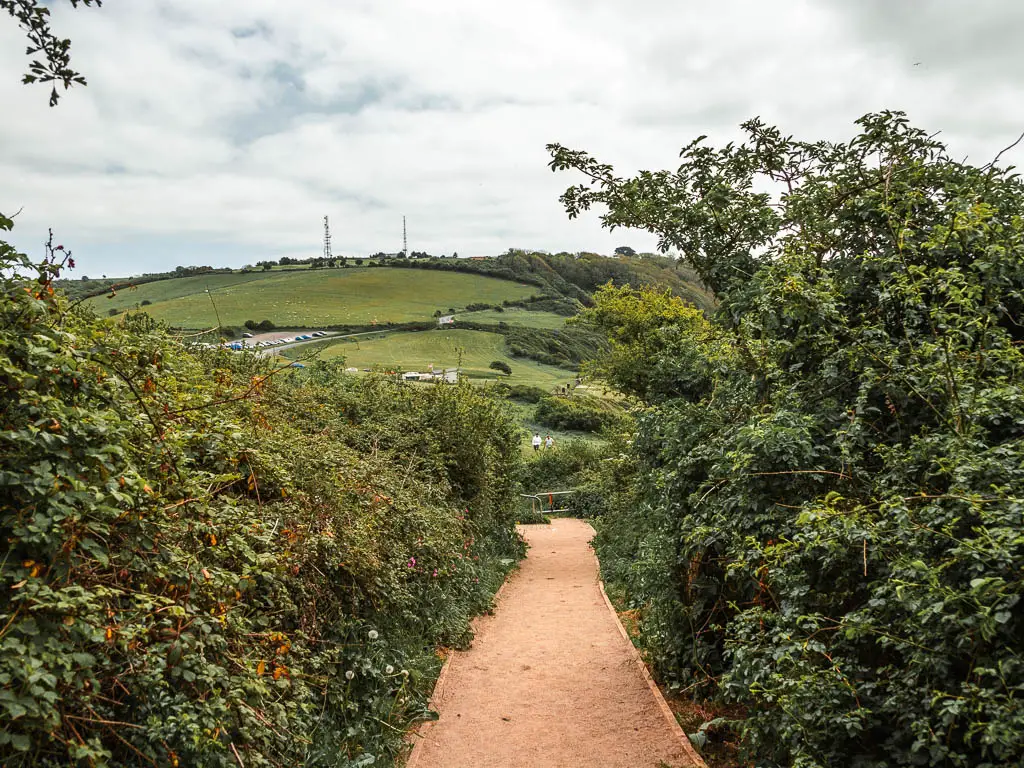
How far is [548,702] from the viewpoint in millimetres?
6746

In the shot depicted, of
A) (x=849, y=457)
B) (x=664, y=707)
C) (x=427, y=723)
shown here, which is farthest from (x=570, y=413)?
(x=849, y=457)

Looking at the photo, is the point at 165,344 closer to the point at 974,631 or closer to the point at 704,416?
the point at 704,416

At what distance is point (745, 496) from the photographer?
14.1 feet

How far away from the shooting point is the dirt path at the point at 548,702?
18.1 feet

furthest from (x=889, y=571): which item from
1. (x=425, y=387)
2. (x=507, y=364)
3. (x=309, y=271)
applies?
(x=309, y=271)

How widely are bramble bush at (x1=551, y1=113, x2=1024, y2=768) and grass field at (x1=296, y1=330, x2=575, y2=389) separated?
17.8 m

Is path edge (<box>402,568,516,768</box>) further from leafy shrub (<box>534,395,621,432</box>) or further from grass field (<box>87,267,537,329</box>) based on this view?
leafy shrub (<box>534,395,621,432</box>)

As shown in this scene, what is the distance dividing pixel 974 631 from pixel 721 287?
3802 millimetres

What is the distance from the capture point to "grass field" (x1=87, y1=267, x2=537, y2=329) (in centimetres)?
2930

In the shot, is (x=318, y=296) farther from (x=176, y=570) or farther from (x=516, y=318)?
(x=176, y=570)

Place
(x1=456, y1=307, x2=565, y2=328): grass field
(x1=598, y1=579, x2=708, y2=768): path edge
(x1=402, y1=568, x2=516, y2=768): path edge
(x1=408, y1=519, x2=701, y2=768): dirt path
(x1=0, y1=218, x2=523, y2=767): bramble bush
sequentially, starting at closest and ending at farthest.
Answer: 1. (x1=0, y1=218, x2=523, y2=767): bramble bush
2. (x1=598, y1=579, x2=708, y2=768): path edge
3. (x1=402, y1=568, x2=516, y2=768): path edge
4. (x1=408, y1=519, x2=701, y2=768): dirt path
5. (x1=456, y1=307, x2=565, y2=328): grass field

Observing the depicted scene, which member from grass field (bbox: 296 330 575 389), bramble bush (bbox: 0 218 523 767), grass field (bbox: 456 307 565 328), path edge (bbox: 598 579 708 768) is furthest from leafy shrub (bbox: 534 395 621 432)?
bramble bush (bbox: 0 218 523 767)

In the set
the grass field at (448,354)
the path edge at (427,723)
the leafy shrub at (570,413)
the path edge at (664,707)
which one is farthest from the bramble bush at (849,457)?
the leafy shrub at (570,413)

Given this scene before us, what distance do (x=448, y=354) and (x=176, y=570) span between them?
106 feet
